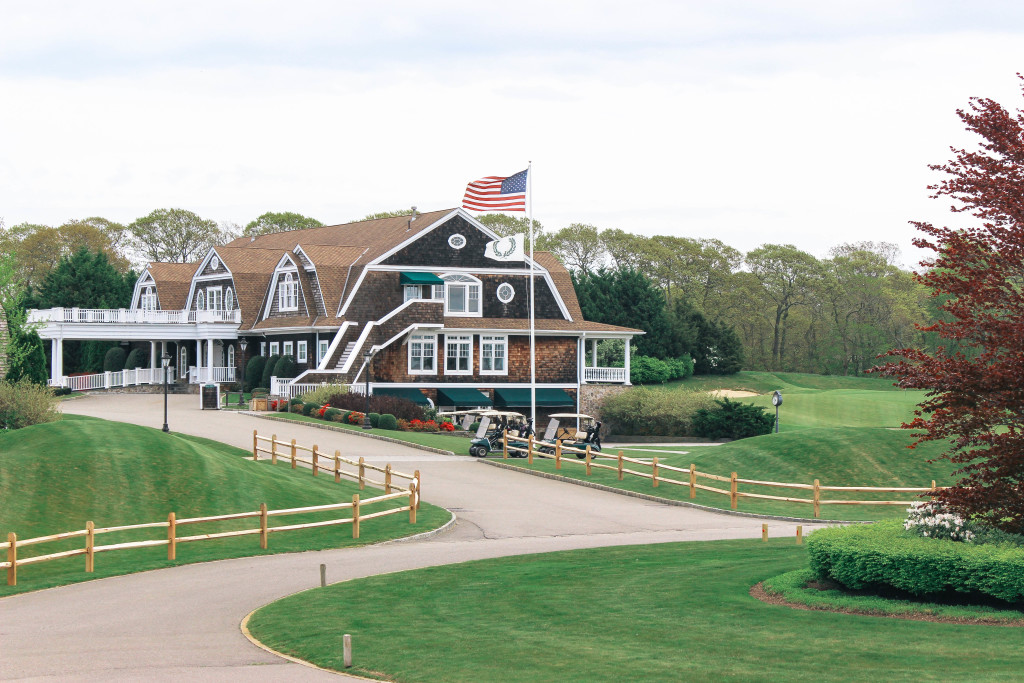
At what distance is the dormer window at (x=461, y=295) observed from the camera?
60.8m

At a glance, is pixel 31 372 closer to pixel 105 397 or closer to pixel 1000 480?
pixel 105 397

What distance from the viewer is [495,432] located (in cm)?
3912

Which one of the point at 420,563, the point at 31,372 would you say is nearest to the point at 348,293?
the point at 31,372

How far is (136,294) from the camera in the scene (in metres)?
70.2

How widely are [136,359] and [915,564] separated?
55078 millimetres

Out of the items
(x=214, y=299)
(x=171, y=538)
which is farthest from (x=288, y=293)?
(x=171, y=538)

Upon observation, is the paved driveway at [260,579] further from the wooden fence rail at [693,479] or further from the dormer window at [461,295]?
the dormer window at [461,295]

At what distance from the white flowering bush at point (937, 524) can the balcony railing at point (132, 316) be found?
4987 cm

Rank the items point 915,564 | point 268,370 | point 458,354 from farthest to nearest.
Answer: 1. point 268,370
2. point 458,354
3. point 915,564

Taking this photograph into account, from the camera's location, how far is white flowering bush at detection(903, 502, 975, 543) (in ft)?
52.3

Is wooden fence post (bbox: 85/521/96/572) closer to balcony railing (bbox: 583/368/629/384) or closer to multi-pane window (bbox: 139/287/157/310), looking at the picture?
balcony railing (bbox: 583/368/629/384)

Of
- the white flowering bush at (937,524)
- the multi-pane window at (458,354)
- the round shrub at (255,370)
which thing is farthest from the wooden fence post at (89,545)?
the round shrub at (255,370)

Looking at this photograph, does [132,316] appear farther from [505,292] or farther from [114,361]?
[505,292]

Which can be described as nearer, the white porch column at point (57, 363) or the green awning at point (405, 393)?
the green awning at point (405, 393)
